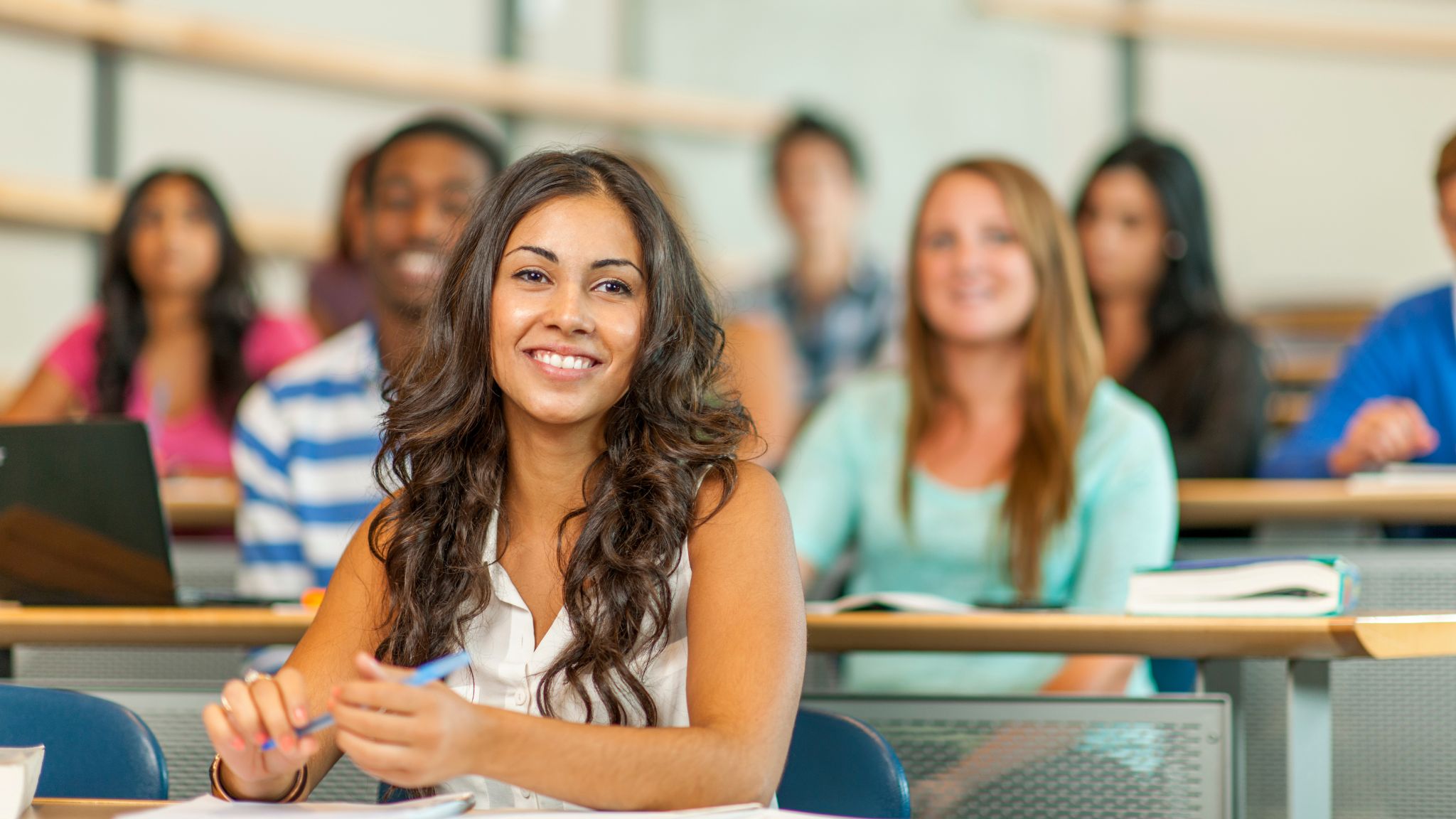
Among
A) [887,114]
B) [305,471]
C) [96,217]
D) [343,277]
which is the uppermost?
[887,114]

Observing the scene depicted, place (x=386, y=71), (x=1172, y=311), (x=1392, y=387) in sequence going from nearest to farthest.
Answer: (x=1392, y=387) < (x=1172, y=311) < (x=386, y=71)

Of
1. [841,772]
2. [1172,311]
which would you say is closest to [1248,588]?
[841,772]

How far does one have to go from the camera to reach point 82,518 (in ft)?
5.80

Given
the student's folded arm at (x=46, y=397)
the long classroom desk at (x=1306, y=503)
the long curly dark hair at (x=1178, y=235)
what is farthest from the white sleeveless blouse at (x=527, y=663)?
the student's folded arm at (x=46, y=397)

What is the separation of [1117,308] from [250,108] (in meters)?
3.11

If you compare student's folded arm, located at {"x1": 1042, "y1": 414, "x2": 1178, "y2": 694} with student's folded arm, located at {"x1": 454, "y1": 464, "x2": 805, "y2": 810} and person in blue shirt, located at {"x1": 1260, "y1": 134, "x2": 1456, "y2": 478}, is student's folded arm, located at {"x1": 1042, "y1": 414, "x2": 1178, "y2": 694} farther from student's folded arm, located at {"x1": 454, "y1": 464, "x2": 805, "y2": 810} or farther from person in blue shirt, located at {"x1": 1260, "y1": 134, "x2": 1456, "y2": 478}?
student's folded arm, located at {"x1": 454, "y1": 464, "x2": 805, "y2": 810}

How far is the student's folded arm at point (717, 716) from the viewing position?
3.72 ft

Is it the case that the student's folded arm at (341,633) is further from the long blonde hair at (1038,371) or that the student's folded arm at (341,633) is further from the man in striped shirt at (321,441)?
the long blonde hair at (1038,371)

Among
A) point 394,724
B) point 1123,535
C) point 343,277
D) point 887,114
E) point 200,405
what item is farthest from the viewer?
point 887,114

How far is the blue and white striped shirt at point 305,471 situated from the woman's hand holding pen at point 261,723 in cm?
110

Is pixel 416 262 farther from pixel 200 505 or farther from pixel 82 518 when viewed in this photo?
pixel 82 518

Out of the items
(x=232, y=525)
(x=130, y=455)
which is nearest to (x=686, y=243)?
(x=130, y=455)

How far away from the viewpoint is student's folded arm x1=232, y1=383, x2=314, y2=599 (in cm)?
236

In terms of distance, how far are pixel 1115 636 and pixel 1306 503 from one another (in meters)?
0.99
